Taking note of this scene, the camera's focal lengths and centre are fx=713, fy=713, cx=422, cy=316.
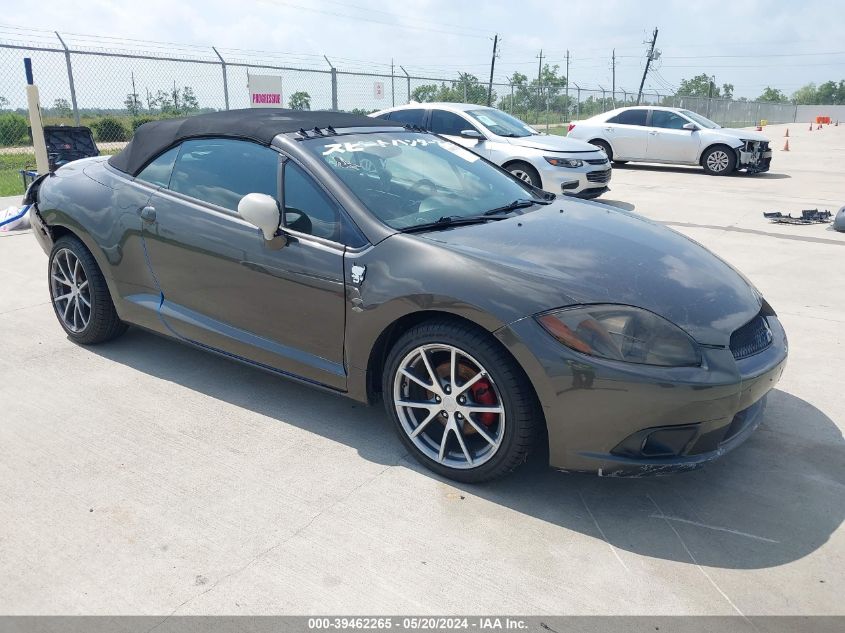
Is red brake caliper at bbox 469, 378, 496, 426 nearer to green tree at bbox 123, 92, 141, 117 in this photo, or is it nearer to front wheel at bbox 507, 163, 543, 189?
front wheel at bbox 507, 163, 543, 189

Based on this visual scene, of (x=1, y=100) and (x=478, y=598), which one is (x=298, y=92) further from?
(x=478, y=598)

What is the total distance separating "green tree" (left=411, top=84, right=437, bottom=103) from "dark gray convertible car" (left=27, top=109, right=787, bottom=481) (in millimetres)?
17786

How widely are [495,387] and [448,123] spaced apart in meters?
8.94

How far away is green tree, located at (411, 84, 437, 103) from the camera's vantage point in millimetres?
21402

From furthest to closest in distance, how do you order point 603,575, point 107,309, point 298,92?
point 298,92
point 107,309
point 603,575

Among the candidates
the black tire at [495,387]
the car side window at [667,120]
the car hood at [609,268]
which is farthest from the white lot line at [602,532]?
the car side window at [667,120]

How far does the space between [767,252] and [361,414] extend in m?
5.46

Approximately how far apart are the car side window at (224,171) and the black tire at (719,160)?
13.9 metres

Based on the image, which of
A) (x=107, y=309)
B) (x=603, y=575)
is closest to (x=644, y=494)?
(x=603, y=575)

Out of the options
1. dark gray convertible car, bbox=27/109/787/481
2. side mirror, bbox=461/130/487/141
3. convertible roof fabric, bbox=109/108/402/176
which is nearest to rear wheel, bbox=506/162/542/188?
side mirror, bbox=461/130/487/141

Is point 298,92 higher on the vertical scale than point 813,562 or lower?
higher

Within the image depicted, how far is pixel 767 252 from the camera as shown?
737cm

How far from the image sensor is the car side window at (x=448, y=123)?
11031 mm

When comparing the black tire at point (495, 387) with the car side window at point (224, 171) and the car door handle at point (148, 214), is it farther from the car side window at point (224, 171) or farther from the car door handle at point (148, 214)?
the car door handle at point (148, 214)
